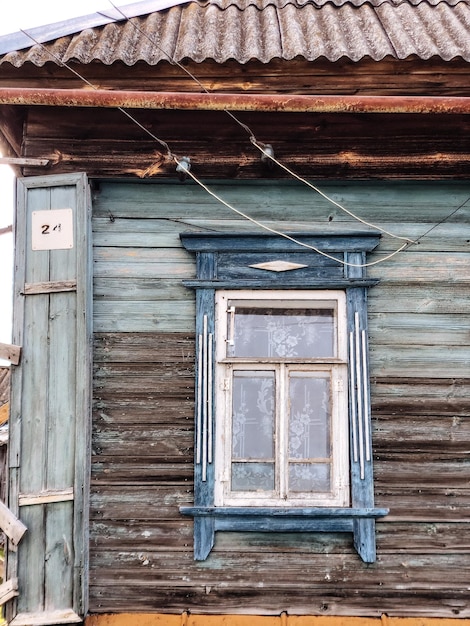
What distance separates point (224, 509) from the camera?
11.0ft

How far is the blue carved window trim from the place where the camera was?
11.0ft

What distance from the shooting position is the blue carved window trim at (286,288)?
11.0ft

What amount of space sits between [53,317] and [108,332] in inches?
13.6

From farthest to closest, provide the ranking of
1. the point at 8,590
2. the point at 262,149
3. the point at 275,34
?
1. the point at 275,34
2. the point at 262,149
3. the point at 8,590

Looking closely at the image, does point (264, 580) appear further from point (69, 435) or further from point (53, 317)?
point (53, 317)

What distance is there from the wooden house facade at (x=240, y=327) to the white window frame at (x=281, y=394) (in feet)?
0.04

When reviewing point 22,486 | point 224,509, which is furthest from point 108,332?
point 224,509

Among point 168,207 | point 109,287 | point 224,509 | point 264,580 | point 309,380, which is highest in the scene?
point 168,207

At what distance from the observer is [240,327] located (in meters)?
3.63

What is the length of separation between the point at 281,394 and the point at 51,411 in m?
1.40

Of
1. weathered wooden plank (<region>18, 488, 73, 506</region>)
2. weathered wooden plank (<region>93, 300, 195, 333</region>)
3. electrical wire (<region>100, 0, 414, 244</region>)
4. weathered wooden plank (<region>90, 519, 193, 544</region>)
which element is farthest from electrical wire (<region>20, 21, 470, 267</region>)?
weathered wooden plank (<region>18, 488, 73, 506</region>)

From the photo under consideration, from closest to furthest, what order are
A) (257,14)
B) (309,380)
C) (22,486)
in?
(22,486)
(309,380)
(257,14)

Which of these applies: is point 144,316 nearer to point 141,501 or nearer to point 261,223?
point 261,223

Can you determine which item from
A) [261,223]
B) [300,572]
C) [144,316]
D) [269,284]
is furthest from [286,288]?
[300,572]
